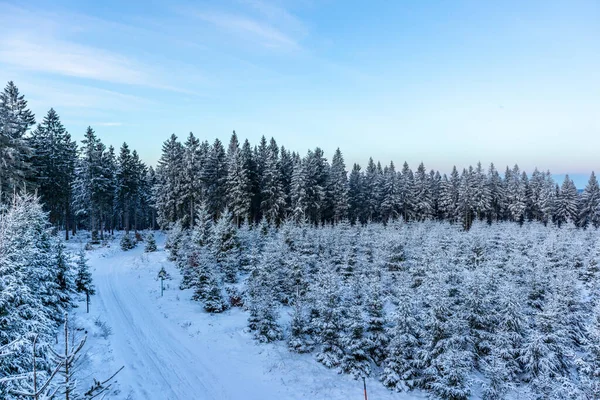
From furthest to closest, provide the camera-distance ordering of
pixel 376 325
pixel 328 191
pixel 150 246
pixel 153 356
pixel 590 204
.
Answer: pixel 590 204 → pixel 328 191 → pixel 150 246 → pixel 376 325 → pixel 153 356

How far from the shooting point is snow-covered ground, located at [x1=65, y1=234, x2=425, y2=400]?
15430 mm

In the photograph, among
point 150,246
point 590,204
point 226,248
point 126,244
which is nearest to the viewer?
point 226,248

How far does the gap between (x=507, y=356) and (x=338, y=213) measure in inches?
1904

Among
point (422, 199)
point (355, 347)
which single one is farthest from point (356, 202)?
point (355, 347)

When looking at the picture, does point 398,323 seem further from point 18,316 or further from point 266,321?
point 18,316

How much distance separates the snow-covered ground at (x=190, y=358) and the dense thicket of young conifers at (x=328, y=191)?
21.2 m

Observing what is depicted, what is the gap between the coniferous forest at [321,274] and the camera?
15086mm

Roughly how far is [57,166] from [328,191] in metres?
43.3

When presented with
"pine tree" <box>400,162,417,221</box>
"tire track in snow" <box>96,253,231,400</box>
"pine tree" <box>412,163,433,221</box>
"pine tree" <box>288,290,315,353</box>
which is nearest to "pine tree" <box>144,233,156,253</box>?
"tire track in snow" <box>96,253,231,400</box>

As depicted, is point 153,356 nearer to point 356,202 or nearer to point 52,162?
point 52,162

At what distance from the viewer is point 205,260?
26719mm

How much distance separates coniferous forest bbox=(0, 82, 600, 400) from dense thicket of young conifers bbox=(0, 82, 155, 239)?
0.65ft

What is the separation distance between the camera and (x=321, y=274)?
2189 centimetres

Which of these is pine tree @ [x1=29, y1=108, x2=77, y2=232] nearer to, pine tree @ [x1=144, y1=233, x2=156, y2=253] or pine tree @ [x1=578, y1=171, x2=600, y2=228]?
pine tree @ [x1=144, y1=233, x2=156, y2=253]
